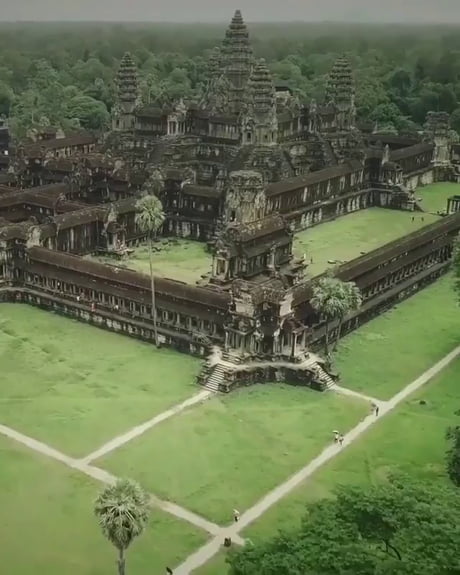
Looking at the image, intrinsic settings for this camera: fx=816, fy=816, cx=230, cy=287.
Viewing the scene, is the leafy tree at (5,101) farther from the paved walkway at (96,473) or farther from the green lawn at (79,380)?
the paved walkway at (96,473)

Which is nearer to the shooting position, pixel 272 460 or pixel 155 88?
pixel 272 460

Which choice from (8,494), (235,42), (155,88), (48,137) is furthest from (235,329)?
(155,88)

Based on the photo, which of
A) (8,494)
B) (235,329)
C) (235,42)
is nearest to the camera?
(8,494)

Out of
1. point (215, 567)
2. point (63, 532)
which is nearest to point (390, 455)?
point (215, 567)

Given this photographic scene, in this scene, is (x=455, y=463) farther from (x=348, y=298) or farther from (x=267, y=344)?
(x=267, y=344)

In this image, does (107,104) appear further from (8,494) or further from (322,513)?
(322,513)
